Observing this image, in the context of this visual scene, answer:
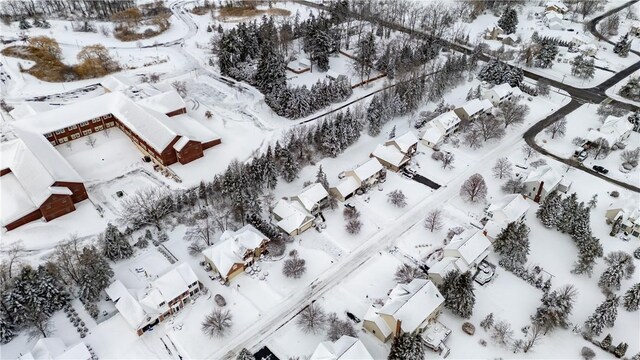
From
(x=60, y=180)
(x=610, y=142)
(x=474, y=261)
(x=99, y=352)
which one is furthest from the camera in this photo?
(x=610, y=142)

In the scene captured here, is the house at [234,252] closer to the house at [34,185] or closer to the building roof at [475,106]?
the house at [34,185]

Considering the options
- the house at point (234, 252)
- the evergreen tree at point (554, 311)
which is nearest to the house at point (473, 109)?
the evergreen tree at point (554, 311)

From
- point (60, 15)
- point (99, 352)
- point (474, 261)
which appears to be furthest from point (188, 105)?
point (60, 15)

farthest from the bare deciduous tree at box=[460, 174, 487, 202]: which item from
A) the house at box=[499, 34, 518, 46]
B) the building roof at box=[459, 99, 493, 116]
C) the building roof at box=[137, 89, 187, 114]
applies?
the house at box=[499, 34, 518, 46]

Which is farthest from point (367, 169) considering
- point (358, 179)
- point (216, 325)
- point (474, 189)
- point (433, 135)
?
point (216, 325)

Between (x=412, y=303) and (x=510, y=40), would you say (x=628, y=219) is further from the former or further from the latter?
(x=510, y=40)

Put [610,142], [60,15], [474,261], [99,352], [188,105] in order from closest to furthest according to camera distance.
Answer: [99,352], [474,261], [610,142], [188,105], [60,15]

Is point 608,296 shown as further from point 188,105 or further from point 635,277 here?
point 188,105

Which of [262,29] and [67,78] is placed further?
[262,29]
